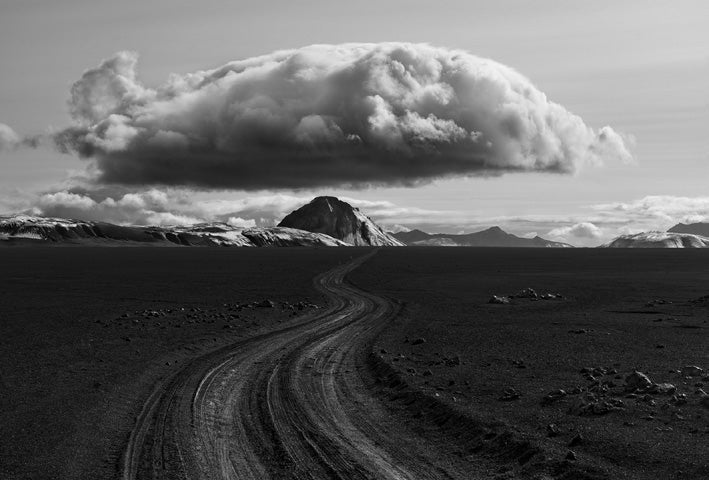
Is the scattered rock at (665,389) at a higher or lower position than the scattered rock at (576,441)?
higher

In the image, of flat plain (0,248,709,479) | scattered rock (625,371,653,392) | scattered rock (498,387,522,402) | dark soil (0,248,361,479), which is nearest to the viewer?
flat plain (0,248,709,479)

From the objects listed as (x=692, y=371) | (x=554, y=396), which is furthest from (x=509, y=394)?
(x=692, y=371)

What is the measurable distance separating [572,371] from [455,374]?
529 cm

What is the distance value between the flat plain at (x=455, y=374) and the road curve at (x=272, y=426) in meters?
0.92

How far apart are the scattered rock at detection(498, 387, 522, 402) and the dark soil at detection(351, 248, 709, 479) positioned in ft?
0.14

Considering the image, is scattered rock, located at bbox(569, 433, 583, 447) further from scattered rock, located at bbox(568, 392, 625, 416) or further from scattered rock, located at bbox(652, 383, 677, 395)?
scattered rock, located at bbox(652, 383, 677, 395)

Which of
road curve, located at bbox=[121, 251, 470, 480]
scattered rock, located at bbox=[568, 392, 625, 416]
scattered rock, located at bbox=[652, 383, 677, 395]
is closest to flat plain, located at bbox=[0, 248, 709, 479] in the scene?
scattered rock, located at bbox=[568, 392, 625, 416]

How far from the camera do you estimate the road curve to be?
15.9m

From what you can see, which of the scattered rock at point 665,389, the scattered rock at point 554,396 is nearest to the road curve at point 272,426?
the scattered rock at point 554,396

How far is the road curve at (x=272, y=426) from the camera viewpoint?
1588 centimetres

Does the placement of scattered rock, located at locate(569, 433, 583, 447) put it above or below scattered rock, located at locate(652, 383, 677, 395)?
below

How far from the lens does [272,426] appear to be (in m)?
19.3

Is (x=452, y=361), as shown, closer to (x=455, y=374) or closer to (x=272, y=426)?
(x=455, y=374)

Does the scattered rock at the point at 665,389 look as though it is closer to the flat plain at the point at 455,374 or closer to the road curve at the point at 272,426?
the flat plain at the point at 455,374
